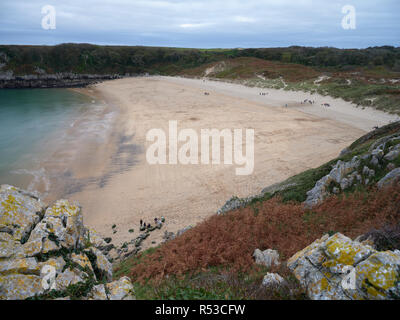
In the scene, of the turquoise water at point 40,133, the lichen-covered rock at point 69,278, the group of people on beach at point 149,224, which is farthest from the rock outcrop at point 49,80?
the lichen-covered rock at point 69,278

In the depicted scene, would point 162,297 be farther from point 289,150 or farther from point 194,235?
point 289,150

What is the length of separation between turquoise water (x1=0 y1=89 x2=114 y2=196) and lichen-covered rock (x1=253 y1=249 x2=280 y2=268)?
17710 millimetres

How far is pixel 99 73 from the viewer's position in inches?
3821

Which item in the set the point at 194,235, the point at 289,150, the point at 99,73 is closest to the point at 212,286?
the point at 194,235

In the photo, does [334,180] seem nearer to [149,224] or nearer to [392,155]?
[392,155]

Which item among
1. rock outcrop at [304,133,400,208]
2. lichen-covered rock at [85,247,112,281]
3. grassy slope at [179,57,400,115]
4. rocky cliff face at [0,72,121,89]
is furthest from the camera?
rocky cliff face at [0,72,121,89]

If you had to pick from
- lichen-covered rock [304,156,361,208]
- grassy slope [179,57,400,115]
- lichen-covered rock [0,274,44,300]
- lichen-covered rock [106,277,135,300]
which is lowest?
lichen-covered rock [106,277,135,300]

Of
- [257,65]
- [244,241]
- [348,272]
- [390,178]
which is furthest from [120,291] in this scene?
[257,65]

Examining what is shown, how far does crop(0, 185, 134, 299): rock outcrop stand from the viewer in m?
4.65

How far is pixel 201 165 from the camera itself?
68.9 feet

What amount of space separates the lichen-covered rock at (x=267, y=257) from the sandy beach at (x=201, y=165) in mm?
6999

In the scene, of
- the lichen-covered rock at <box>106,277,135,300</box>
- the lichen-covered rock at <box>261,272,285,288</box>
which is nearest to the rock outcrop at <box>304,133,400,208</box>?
the lichen-covered rock at <box>261,272,285,288</box>

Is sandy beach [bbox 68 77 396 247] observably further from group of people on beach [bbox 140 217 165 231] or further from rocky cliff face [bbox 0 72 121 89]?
rocky cliff face [bbox 0 72 121 89]

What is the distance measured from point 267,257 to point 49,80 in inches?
3997
